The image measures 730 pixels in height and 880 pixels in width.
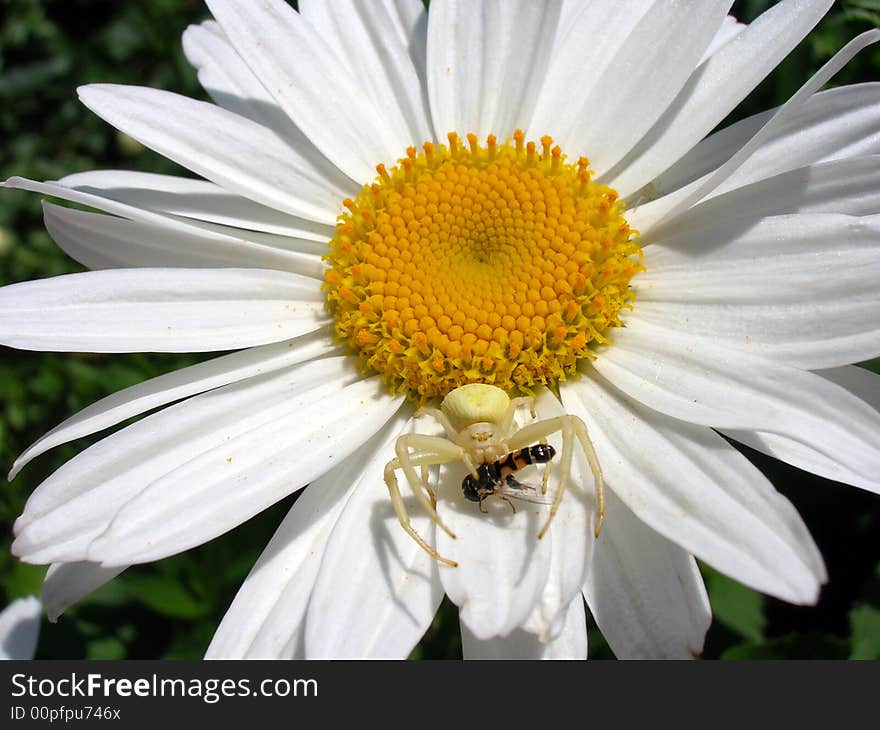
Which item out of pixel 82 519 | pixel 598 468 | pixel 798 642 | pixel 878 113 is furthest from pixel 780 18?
pixel 82 519

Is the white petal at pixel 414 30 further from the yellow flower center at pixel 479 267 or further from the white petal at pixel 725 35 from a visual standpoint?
the white petal at pixel 725 35

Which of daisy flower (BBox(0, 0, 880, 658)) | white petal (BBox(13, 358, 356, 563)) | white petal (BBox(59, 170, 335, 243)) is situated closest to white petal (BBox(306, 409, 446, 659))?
daisy flower (BBox(0, 0, 880, 658))

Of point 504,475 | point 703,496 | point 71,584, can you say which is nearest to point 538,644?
point 504,475

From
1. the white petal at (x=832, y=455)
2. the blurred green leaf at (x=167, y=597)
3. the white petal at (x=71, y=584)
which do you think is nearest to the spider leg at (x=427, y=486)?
the white petal at (x=832, y=455)

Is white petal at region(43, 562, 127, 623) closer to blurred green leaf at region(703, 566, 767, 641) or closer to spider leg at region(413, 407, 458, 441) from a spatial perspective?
spider leg at region(413, 407, 458, 441)

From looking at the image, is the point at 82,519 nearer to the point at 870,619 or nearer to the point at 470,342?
the point at 470,342

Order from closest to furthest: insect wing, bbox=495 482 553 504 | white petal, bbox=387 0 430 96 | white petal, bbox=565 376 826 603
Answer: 1. white petal, bbox=565 376 826 603
2. insect wing, bbox=495 482 553 504
3. white petal, bbox=387 0 430 96
